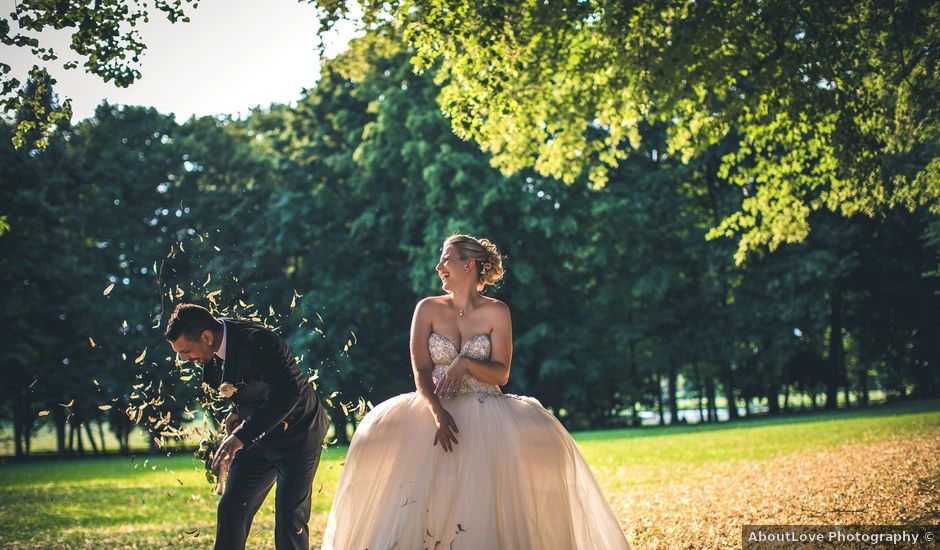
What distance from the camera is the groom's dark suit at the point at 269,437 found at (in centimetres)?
575

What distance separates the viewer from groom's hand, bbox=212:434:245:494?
5562 mm

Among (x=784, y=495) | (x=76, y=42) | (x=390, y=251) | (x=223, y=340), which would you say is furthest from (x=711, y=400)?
(x=223, y=340)

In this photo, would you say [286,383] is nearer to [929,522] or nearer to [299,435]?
[299,435]

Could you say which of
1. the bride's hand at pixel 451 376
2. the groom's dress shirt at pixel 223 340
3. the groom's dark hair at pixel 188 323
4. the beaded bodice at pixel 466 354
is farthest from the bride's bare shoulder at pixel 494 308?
the groom's dark hair at pixel 188 323

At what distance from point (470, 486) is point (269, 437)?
4.91 ft

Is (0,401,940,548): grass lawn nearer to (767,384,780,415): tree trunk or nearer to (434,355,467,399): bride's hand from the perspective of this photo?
(434,355,467,399): bride's hand

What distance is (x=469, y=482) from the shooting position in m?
6.21

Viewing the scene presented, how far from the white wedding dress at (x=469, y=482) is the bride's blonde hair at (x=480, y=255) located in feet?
1.98

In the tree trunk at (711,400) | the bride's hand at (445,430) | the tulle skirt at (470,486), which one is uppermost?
the bride's hand at (445,430)

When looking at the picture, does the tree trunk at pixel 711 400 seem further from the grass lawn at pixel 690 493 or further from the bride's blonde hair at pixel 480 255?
the bride's blonde hair at pixel 480 255

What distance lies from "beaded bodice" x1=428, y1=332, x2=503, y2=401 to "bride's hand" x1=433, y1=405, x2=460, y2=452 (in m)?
0.38

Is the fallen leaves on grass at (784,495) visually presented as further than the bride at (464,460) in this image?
Yes

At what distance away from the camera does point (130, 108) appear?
39469 mm

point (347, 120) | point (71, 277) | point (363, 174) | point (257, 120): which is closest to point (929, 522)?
point (363, 174)
